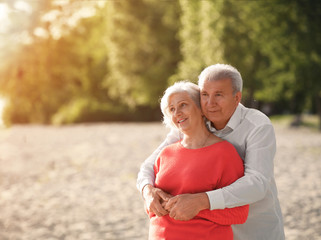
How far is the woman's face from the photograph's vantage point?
2.94 metres

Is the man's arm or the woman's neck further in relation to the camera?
the woman's neck

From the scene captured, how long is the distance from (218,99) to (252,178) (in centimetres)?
54

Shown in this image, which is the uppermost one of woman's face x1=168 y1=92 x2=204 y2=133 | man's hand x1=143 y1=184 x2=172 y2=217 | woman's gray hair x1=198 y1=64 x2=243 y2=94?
woman's gray hair x1=198 y1=64 x2=243 y2=94

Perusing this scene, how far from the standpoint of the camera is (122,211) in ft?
25.1

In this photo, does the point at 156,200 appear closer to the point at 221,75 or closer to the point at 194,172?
the point at 194,172

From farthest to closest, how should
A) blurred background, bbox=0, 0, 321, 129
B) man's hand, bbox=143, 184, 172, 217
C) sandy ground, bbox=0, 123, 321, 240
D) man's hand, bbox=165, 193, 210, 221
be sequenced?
1. blurred background, bbox=0, 0, 321, 129
2. sandy ground, bbox=0, 123, 321, 240
3. man's hand, bbox=143, 184, 172, 217
4. man's hand, bbox=165, 193, 210, 221

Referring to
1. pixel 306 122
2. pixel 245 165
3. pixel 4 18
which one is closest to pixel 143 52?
pixel 306 122

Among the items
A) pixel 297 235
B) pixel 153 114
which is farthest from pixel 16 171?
pixel 153 114

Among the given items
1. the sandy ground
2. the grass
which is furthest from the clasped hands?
the grass

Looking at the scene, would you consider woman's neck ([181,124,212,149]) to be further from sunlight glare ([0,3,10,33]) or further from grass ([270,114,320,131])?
grass ([270,114,320,131])

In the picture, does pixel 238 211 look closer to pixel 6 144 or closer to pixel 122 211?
pixel 122 211

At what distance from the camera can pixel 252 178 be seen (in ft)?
9.04

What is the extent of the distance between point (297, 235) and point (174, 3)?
78.1ft

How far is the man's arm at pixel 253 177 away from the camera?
2684mm
